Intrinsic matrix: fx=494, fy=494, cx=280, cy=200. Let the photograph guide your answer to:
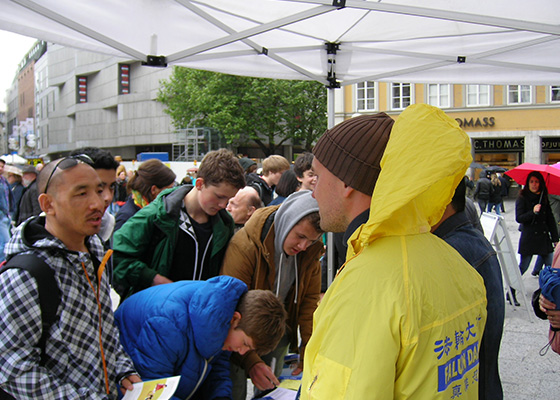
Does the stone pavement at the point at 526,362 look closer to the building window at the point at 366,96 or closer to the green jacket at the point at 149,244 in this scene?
the green jacket at the point at 149,244

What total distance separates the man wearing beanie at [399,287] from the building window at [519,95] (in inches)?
1430

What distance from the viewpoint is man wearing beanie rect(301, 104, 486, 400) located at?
3.78 ft

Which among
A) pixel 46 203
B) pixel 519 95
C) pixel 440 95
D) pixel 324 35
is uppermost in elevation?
pixel 440 95

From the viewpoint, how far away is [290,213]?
293cm

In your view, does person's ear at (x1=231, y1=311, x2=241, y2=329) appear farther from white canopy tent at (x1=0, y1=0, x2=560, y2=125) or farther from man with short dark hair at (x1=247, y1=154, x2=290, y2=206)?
man with short dark hair at (x1=247, y1=154, x2=290, y2=206)

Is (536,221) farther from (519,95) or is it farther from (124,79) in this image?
(124,79)

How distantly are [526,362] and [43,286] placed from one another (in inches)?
181

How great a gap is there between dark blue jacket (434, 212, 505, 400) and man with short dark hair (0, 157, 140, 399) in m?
1.53

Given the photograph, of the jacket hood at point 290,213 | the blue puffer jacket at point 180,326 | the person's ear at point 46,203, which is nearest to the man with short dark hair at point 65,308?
the person's ear at point 46,203

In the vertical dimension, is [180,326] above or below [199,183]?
below

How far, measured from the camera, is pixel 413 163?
1223 millimetres

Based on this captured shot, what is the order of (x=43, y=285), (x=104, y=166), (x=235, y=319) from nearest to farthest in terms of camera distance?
(x=43, y=285), (x=235, y=319), (x=104, y=166)

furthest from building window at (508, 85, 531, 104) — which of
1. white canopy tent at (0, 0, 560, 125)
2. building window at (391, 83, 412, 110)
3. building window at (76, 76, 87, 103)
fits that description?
building window at (76, 76, 87, 103)

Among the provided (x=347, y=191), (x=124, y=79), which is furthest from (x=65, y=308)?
(x=124, y=79)
